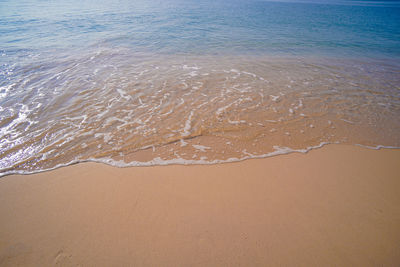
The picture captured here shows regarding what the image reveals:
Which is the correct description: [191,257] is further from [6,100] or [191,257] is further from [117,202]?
[6,100]

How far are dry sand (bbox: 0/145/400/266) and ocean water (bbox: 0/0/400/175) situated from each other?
51 cm

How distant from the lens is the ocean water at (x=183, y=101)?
13.5 ft

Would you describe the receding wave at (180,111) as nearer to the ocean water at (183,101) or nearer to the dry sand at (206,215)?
the ocean water at (183,101)

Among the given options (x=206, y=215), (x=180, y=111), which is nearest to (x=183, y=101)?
(x=180, y=111)

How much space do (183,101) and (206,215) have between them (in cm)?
404

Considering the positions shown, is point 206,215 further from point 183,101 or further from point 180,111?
point 183,101

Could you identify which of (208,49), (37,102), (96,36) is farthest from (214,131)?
(96,36)

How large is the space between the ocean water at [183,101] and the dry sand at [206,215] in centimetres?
51

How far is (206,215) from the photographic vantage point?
2762 mm

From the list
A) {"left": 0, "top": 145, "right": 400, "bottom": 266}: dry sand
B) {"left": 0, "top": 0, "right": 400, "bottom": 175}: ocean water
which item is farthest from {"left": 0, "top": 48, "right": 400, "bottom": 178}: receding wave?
{"left": 0, "top": 145, "right": 400, "bottom": 266}: dry sand

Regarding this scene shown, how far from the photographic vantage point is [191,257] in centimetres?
233

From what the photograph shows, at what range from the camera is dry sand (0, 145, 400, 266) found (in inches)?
92.5

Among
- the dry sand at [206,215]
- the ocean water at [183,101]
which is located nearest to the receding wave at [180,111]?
the ocean water at [183,101]

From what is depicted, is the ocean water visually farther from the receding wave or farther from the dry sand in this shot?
the dry sand
